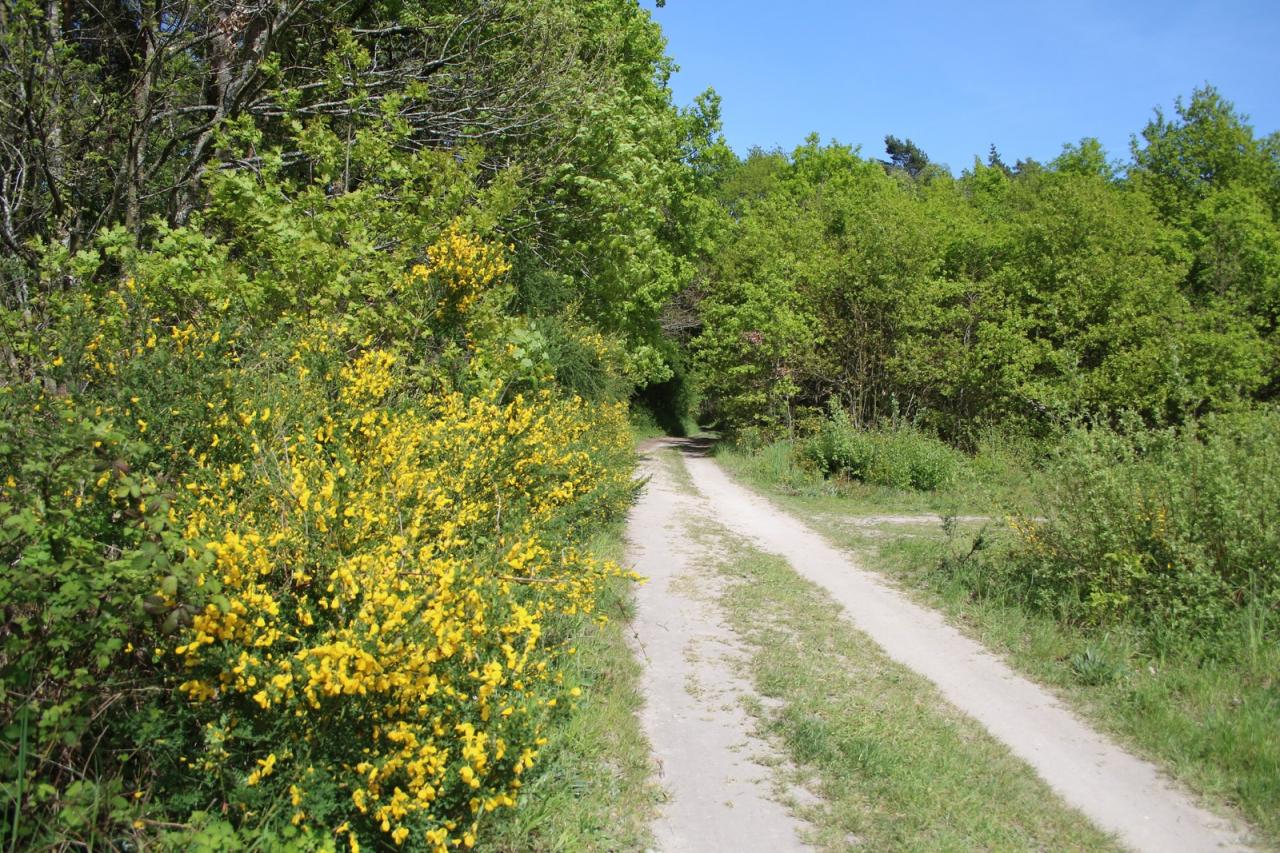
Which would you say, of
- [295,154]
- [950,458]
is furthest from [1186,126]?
[295,154]

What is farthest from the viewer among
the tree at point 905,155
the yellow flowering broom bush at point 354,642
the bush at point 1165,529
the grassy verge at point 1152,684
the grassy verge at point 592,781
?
the tree at point 905,155

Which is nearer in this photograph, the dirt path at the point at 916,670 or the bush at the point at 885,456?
the dirt path at the point at 916,670

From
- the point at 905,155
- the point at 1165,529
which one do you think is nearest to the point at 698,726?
the point at 1165,529

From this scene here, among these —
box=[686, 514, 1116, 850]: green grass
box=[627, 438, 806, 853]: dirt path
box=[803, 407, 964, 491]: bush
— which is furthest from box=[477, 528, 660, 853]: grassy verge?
box=[803, 407, 964, 491]: bush

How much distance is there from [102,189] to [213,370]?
4.93 m

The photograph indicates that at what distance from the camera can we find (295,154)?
28.0ft

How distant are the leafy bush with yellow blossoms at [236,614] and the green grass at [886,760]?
1.42m

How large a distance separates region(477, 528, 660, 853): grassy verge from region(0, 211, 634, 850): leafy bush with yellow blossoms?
0.67ft

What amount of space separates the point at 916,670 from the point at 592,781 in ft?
9.71

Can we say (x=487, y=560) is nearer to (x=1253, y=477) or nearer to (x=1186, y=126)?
(x=1253, y=477)

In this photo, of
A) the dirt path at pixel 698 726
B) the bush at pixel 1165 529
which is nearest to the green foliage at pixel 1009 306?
the bush at pixel 1165 529

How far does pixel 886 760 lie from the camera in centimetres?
462

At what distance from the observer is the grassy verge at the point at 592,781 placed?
3.70 m

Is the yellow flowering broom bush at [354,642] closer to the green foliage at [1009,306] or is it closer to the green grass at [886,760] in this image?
the green grass at [886,760]
